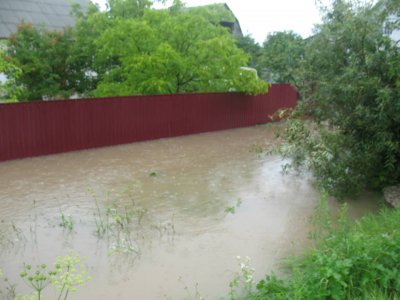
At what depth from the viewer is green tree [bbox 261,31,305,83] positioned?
82.7ft

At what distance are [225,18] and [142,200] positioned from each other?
10118 mm

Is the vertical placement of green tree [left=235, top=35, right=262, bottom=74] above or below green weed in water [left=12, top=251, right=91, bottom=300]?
above

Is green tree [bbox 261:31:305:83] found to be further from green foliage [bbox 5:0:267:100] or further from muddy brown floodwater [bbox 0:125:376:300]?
muddy brown floodwater [bbox 0:125:376:300]

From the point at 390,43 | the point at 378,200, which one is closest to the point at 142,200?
the point at 378,200

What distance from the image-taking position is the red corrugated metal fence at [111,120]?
36.1 ft

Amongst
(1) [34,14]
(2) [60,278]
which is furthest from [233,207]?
(1) [34,14]

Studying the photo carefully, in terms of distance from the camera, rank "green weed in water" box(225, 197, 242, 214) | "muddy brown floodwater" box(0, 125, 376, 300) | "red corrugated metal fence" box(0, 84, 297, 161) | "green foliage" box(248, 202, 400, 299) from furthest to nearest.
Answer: "red corrugated metal fence" box(0, 84, 297, 161) → "green weed in water" box(225, 197, 242, 214) → "muddy brown floodwater" box(0, 125, 376, 300) → "green foliage" box(248, 202, 400, 299)

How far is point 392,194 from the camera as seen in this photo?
24.3 ft

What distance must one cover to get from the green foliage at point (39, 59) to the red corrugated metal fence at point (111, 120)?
3.25 m

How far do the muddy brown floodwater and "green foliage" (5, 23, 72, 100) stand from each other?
4.30 meters

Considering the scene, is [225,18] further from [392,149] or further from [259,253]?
[259,253]

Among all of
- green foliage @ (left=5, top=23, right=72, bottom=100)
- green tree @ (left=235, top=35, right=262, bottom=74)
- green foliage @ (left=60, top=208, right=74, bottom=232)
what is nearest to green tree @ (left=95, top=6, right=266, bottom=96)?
green foliage @ (left=5, top=23, right=72, bottom=100)

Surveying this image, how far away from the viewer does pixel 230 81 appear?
15531 millimetres

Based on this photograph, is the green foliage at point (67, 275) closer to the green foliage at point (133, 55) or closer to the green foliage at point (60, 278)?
the green foliage at point (60, 278)
